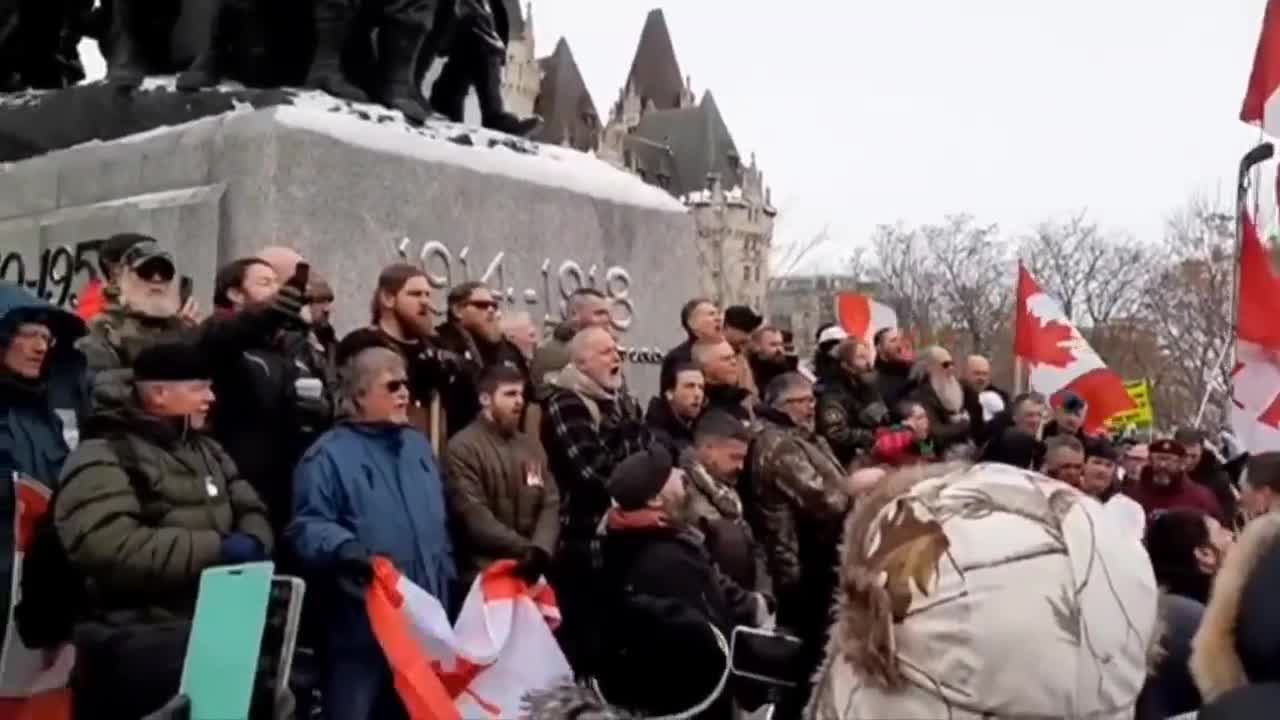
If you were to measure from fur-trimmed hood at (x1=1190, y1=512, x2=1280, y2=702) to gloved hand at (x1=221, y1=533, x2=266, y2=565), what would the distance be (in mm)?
2767

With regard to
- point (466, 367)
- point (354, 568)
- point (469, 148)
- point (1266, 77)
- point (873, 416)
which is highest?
point (1266, 77)

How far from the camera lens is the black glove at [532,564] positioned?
561 centimetres

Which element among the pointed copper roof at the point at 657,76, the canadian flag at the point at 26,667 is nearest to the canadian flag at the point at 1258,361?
the canadian flag at the point at 26,667

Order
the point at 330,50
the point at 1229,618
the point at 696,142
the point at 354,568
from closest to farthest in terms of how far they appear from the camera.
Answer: the point at 1229,618 < the point at 354,568 < the point at 330,50 < the point at 696,142

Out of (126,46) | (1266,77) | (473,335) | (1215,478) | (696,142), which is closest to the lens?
Answer: (473,335)

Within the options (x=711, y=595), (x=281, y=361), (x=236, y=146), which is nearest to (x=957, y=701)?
(x=711, y=595)

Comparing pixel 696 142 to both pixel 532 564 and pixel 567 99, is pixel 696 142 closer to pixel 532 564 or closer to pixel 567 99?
pixel 567 99

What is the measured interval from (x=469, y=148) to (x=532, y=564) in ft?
10.8

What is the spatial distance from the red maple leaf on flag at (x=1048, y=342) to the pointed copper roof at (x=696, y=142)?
81983 mm

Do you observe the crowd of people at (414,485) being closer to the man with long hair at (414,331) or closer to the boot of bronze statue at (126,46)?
the man with long hair at (414,331)

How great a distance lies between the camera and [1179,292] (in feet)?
156

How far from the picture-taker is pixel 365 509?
18.1 ft

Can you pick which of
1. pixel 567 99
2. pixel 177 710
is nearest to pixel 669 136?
pixel 567 99

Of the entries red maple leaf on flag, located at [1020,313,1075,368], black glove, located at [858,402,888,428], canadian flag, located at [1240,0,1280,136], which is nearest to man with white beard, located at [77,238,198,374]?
black glove, located at [858,402,888,428]
